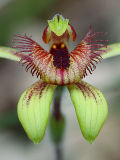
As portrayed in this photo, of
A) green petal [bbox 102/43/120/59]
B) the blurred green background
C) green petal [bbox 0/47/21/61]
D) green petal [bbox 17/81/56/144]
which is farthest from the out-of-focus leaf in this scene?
green petal [bbox 17/81/56/144]

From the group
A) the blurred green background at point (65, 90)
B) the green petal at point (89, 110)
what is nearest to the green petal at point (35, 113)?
the green petal at point (89, 110)

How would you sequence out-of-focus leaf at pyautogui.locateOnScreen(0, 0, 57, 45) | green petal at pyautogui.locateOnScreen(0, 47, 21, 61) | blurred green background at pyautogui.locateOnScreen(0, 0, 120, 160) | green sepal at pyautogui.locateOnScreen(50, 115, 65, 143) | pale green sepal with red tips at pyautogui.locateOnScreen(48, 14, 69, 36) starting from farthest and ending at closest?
out-of-focus leaf at pyautogui.locateOnScreen(0, 0, 57, 45)
blurred green background at pyautogui.locateOnScreen(0, 0, 120, 160)
green sepal at pyautogui.locateOnScreen(50, 115, 65, 143)
green petal at pyautogui.locateOnScreen(0, 47, 21, 61)
pale green sepal with red tips at pyautogui.locateOnScreen(48, 14, 69, 36)

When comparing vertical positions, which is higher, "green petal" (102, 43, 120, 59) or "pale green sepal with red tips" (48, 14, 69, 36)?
"pale green sepal with red tips" (48, 14, 69, 36)

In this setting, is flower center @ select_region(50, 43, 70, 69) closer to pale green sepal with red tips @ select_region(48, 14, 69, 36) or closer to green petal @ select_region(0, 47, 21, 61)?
pale green sepal with red tips @ select_region(48, 14, 69, 36)

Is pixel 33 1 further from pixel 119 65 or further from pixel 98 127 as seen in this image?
pixel 98 127

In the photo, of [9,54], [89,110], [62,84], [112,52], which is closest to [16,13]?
[9,54]

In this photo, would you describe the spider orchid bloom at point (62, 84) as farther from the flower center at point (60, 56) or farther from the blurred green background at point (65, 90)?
the blurred green background at point (65, 90)
